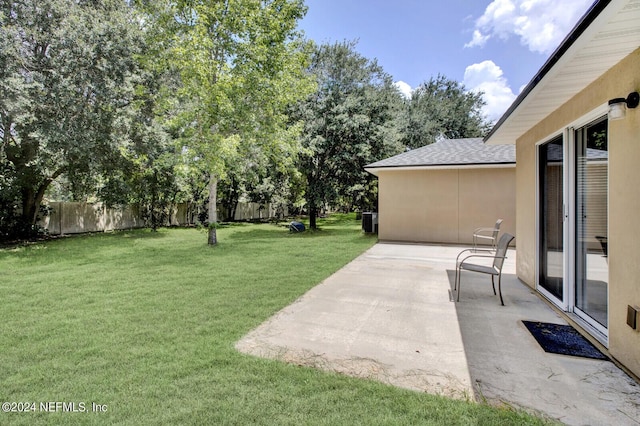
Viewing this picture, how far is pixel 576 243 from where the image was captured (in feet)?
12.5

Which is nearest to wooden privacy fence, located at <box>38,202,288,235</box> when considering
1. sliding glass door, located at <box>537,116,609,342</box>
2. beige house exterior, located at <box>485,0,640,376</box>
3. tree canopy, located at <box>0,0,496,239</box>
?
tree canopy, located at <box>0,0,496,239</box>

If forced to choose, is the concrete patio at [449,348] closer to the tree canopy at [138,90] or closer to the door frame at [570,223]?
the door frame at [570,223]

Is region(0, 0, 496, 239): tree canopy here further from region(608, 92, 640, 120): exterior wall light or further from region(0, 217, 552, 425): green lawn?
region(608, 92, 640, 120): exterior wall light

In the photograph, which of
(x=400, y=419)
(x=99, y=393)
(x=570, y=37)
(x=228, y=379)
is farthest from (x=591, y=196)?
(x=99, y=393)

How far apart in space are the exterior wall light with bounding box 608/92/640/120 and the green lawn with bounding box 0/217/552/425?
2628 mm

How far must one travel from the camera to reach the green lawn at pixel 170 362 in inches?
85.7

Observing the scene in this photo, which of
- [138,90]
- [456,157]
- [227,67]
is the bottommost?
[456,157]

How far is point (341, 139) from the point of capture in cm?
1441

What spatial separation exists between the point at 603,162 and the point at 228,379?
4.17 meters

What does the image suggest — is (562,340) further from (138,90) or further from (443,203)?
(138,90)

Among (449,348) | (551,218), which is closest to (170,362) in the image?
(449,348)

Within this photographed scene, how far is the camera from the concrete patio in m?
2.38

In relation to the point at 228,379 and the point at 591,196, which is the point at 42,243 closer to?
the point at 228,379

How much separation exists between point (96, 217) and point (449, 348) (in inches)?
666
